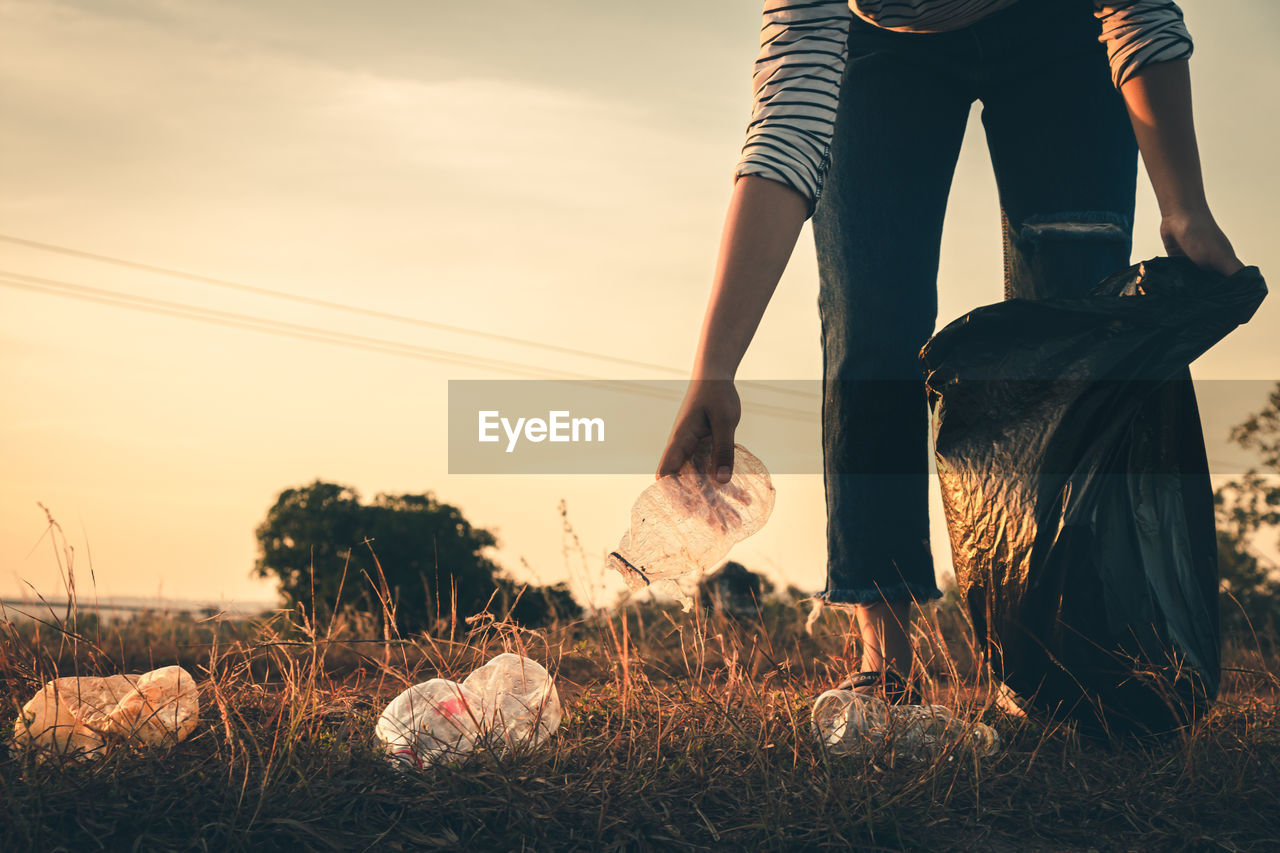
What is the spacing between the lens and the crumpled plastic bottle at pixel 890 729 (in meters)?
1.48

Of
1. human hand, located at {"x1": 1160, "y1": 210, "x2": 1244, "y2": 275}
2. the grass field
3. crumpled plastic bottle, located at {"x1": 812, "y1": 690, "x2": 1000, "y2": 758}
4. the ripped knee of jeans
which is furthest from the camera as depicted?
the ripped knee of jeans

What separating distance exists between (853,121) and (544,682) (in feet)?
4.34

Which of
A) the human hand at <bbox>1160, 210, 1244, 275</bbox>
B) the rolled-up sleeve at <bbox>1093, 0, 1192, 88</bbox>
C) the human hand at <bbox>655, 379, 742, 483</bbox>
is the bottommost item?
the human hand at <bbox>655, 379, 742, 483</bbox>

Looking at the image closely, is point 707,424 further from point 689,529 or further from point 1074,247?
point 1074,247

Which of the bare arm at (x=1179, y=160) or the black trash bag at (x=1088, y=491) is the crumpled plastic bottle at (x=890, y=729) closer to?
the black trash bag at (x=1088, y=491)

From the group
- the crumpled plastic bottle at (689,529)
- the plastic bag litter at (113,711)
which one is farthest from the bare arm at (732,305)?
the plastic bag litter at (113,711)

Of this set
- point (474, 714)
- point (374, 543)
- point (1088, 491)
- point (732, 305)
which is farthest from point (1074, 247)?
point (374, 543)

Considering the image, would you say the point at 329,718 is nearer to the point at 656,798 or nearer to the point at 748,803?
the point at 656,798

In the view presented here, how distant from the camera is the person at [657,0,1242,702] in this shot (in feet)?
5.93

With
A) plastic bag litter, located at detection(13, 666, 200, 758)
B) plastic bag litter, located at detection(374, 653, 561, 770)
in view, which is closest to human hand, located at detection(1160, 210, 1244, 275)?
plastic bag litter, located at detection(374, 653, 561, 770)

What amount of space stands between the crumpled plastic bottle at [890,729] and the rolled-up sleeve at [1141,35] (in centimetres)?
125

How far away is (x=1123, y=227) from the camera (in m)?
Result: 1.96

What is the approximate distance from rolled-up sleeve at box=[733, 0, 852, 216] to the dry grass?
84cm

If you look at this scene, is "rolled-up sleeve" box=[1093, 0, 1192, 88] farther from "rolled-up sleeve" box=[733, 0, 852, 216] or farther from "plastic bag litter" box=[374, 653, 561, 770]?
"plastic bag litter" box=[374, 653, 561, 770]
